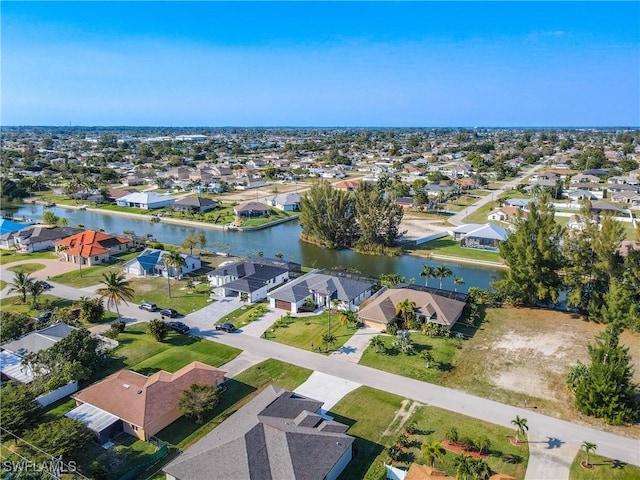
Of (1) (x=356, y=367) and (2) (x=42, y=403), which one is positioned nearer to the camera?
(2) (x=42, y=403)

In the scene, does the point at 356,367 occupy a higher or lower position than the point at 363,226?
lower

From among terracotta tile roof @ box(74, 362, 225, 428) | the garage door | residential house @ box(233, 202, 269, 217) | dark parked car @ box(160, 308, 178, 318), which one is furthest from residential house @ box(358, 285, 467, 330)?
residential house @ box(233, 202, 269, 217)

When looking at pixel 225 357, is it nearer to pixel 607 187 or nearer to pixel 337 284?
pixel 337 284

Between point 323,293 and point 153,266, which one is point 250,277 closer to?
point 323,293

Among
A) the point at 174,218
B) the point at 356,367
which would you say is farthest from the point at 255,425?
the point at 174,218

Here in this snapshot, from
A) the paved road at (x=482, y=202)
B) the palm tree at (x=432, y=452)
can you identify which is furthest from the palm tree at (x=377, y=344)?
the paved road at (x=482, y=202)

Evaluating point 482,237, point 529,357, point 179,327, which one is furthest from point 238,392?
point 482,237

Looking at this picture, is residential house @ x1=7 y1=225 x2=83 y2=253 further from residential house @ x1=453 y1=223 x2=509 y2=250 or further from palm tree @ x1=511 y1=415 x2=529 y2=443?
palm tree @ x1=511 y1=415 x2=529 y2=443

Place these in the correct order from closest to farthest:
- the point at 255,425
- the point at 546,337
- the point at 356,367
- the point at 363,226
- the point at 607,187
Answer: the point at 255,425 < the point at 356,367 < the point at 546,337 < the point at 363,226 < the point at 607,187
